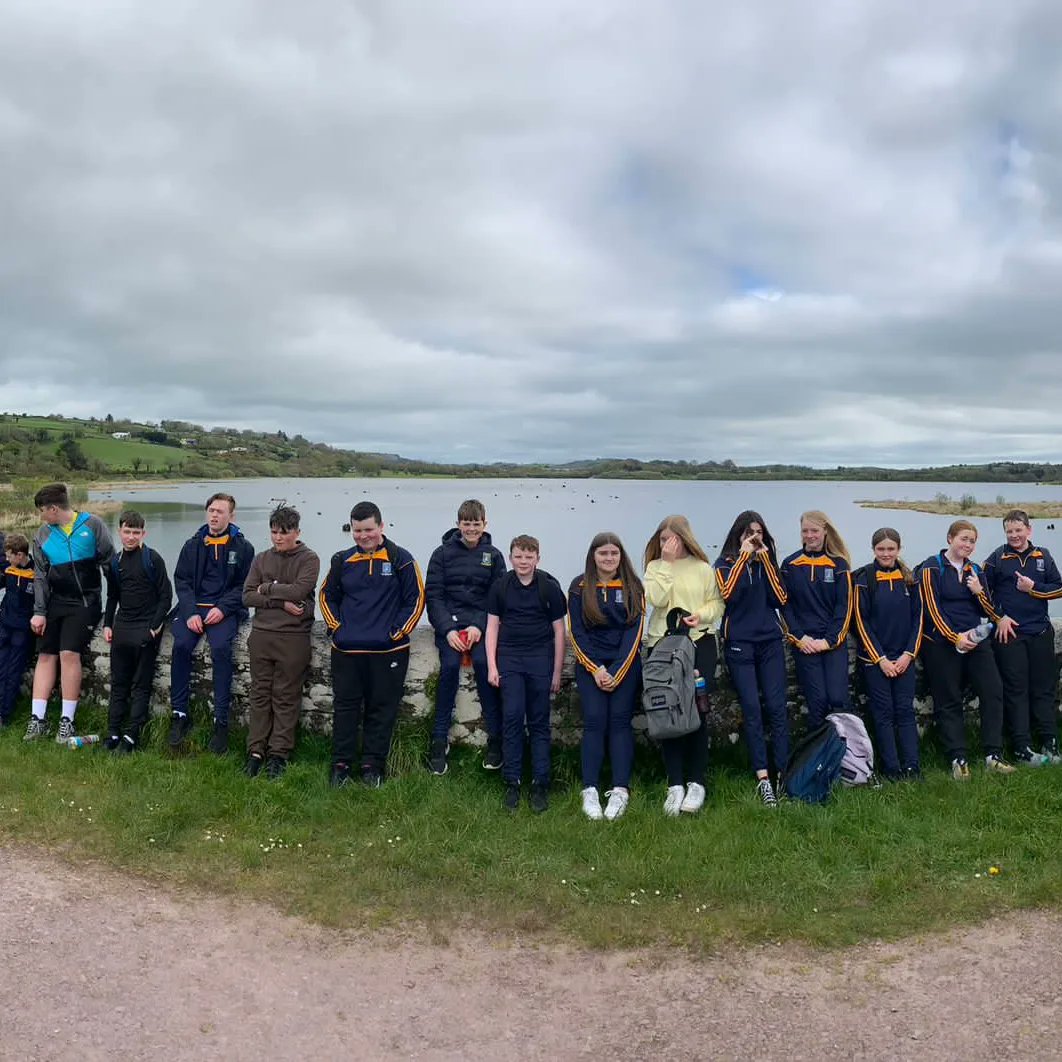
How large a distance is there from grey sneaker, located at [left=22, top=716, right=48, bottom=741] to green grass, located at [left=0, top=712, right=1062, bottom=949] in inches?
19.8

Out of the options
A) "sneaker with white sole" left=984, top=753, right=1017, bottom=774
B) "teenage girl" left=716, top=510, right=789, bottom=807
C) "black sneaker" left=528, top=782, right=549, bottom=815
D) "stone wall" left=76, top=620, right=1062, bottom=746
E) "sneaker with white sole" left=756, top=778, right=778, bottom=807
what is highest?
"teenage girl" left=716, top=510, right=789, bottom=807

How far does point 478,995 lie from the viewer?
3.10 m

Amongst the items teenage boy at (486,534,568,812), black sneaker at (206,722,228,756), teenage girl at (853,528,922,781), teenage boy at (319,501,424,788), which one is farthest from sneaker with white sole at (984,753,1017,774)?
black sneaker at (206,722,228,756)

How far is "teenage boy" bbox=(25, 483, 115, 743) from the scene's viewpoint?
6016mm

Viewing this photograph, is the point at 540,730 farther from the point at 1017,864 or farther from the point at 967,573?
the point at 967,573

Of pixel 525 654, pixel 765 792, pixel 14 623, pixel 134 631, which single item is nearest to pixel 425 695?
pixel 525 654

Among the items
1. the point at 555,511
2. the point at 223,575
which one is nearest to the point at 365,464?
the point at 555,511

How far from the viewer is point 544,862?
407 centimetres

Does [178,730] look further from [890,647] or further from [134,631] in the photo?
[890,647]

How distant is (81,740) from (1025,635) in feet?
21.8

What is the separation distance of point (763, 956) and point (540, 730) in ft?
6.36

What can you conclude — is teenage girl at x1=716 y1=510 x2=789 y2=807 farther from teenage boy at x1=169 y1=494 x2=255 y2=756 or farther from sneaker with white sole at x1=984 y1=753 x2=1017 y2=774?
teenage boy at x1=169 y1=494 x2=255 y2=756

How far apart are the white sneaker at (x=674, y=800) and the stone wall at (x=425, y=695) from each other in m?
0.66

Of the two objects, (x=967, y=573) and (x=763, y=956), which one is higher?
(x=967, y=573)
